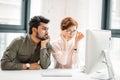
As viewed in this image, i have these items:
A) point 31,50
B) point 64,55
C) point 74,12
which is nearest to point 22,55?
point 31,50

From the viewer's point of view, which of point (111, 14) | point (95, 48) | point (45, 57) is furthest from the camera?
point (111, 14)

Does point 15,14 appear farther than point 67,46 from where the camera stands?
Yes

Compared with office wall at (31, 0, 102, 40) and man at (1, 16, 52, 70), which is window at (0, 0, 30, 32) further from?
man at (1, 16, 52, 70)

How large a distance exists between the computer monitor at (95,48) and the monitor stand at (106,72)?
0.11 feet

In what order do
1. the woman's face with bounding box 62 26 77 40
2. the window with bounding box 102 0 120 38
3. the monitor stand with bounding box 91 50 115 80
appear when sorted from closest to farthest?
the monitor stand with bounding box 91 50 115 80 < the woman's face with bounding box 62 26 77 40 < the window with bounding box 102 0 120 38

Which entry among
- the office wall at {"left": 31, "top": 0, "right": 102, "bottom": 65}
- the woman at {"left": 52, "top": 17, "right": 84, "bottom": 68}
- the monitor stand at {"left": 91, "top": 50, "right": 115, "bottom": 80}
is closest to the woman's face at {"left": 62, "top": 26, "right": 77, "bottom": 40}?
the woman at {"left": 52, "top": 17, "right": 84, "bottom": 68}

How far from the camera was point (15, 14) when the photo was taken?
3.47 metres

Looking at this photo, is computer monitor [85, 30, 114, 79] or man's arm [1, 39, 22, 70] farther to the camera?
man's arm [1, 39, 22, 70]

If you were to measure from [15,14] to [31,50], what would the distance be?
4.96 ft

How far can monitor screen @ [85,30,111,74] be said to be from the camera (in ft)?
5.53

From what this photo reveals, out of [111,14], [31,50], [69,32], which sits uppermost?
[111,14]

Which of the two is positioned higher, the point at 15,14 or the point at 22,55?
the point at 15,14

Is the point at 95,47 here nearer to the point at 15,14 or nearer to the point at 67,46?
the point at 67,46

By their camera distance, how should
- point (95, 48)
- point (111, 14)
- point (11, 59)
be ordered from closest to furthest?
point (95, 48) < point (11, 59) < point (111, 14)
